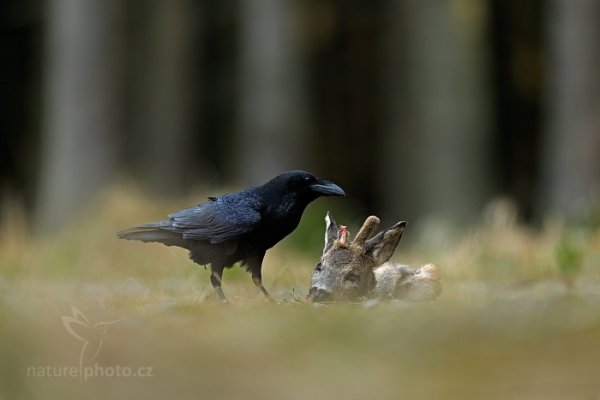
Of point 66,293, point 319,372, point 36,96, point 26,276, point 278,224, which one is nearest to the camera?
point 319,372

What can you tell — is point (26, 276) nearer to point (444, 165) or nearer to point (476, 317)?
point (476, 317)

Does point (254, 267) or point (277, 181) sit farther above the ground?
point (277, 181)

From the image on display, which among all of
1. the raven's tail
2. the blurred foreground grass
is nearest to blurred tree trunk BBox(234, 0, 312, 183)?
the raven's tail

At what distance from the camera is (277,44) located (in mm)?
19922

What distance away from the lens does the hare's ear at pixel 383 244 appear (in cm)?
683

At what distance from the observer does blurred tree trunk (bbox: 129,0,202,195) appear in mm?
22688

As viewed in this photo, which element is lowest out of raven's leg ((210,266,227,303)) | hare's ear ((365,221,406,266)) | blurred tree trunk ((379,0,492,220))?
blurred tree trunk ((379,0,492,220))

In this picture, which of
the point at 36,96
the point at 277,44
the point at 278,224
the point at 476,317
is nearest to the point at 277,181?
the point at 278,224

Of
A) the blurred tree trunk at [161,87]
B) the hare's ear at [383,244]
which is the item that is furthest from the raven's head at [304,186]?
the blurred tree trunk at [161,87]

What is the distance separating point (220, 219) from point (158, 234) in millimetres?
452

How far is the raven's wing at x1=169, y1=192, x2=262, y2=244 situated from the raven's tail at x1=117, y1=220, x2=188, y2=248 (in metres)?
0.04

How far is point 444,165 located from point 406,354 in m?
16.0

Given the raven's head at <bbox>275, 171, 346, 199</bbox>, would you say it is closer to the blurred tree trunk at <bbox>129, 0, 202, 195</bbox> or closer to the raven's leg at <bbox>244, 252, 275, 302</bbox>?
the raven's leg at <bbox>244, 252, 275, 302</bbox>

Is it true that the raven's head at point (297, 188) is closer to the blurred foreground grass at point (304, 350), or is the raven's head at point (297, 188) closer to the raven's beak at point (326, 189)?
the raven's beak at point (326, 189)
